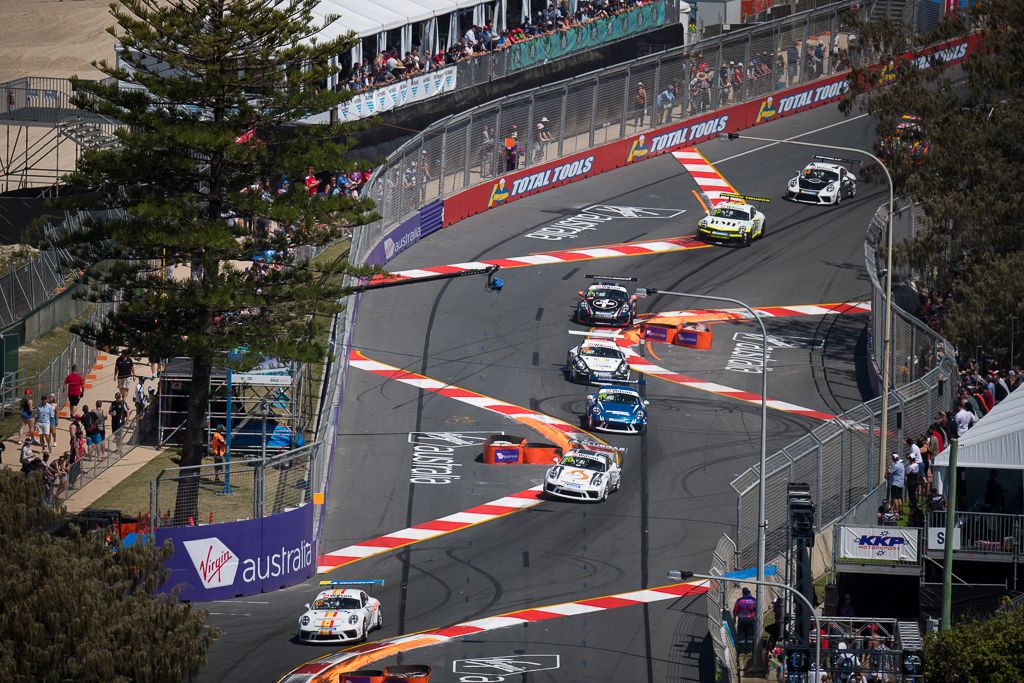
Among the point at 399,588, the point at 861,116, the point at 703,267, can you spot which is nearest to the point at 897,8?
the point at 861,116

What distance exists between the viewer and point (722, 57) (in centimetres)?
6931

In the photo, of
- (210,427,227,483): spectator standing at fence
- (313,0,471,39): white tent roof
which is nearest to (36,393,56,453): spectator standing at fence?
(210,427,227,483): spectator standing at fence

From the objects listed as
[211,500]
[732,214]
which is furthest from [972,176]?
[211,500]

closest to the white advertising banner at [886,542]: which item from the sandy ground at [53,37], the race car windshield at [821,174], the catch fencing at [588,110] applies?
the catch fencing at [588,110]

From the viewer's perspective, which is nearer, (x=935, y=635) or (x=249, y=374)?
(x=935, y=635)

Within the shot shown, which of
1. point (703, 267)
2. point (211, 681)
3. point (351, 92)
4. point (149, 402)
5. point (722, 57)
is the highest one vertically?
point (722, 57)

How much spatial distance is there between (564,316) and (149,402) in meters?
14.3

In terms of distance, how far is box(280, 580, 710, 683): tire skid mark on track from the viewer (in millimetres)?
32781

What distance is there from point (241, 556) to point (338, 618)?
4.37m

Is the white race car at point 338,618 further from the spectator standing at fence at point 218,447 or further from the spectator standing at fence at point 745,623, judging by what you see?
the spectator standing at fence at point 218,447

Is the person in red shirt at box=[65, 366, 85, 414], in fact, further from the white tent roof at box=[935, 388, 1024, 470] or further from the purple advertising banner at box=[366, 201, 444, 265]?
the white tent roof at box=[935, 388, 1024, 470]

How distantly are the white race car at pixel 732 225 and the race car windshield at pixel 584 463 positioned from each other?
63.9 feet

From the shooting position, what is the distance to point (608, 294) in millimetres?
53250

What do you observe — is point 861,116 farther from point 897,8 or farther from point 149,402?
point 149,402
